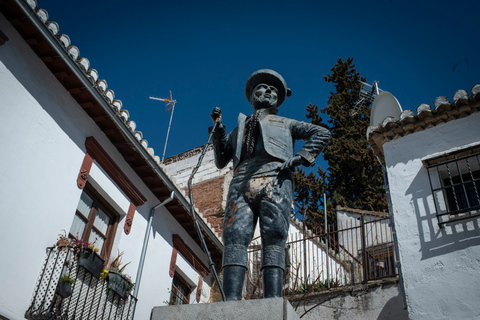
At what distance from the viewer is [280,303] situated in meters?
3.58

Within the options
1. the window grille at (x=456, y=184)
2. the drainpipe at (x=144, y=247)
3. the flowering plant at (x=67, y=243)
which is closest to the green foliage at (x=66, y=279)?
the flowering plant at (x=67, y=243)

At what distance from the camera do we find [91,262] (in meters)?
8.52

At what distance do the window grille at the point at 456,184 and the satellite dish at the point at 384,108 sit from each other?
1.94 meters

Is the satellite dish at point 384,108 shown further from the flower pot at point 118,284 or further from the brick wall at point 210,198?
the brick wall at point 210,198

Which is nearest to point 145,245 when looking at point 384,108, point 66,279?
point 66,279

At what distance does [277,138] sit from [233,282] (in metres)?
1.53

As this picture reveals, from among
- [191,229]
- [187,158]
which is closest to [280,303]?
[191,229]

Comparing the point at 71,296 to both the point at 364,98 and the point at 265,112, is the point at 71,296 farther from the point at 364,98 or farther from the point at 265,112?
the point at 364,98

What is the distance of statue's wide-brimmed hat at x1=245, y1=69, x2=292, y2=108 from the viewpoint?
536 centimetres

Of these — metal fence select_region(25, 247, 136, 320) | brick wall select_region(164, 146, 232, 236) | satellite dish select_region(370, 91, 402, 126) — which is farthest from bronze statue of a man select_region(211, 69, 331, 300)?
brick wall select_region(164, 146, 232, 236)

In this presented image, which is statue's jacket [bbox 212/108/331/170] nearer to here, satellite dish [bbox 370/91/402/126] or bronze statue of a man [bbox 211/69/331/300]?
bronze statue of a man [bbox 211/69/331/300]

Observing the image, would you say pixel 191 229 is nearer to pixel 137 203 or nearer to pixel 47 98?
pixel 137 203

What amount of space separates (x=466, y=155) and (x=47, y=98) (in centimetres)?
782

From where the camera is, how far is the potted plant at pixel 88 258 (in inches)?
328
